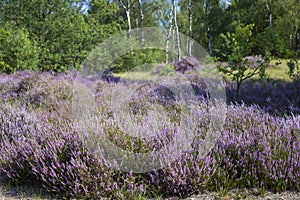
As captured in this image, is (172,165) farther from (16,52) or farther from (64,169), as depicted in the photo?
(16,52)

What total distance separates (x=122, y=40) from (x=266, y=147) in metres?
12.3

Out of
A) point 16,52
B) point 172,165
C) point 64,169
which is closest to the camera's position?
point 172,165

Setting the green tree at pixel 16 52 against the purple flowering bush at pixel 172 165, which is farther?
the green tree at pixel 16 52

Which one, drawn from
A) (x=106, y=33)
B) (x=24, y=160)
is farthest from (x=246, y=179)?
(x=106, y=33)

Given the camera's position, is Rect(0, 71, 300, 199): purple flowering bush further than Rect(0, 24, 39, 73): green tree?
No

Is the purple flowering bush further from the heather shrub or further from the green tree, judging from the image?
the green tree

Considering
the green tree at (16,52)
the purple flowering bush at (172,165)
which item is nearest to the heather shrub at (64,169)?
the purple flowering bush at (172,165)

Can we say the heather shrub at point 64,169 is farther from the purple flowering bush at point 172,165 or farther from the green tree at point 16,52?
the green tree at point 16,52

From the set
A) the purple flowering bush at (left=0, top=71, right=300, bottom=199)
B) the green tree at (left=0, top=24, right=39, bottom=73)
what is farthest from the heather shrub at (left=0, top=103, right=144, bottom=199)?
the green tree at (left=0, top=24, right=39, bottom=73)

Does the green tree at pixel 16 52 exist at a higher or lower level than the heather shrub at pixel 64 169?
higher

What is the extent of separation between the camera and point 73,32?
12.9 metres

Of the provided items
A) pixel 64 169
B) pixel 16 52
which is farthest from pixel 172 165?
pixel 16 52

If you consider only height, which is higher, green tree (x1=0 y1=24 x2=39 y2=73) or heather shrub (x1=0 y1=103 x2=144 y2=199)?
green tree (x1=0 y1=24 x2=39 y2=73)

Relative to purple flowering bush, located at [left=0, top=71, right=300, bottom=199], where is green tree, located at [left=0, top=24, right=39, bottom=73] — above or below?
above
